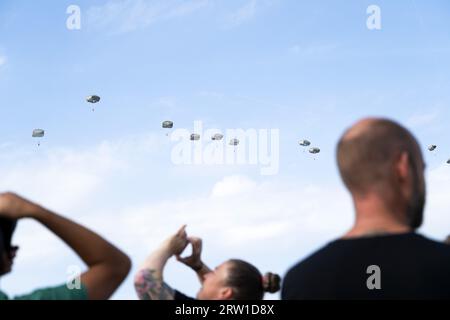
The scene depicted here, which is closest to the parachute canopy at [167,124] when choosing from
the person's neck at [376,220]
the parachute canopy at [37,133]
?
the parachute canopy at [37,133]

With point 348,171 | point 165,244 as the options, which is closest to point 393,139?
point 348,171

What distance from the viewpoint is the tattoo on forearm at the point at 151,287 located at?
6.32 meters

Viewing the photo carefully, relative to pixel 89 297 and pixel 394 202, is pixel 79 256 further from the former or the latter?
pixel 394 202

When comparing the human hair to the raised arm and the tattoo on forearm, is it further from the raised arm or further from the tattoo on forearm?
the raised arm

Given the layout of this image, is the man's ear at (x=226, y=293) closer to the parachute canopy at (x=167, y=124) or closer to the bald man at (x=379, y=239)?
the bald man at (x=379, y=239)

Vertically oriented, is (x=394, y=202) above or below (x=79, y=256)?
above

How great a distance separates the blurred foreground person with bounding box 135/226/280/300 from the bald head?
3263 millimetres

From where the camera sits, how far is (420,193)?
3.50 meters

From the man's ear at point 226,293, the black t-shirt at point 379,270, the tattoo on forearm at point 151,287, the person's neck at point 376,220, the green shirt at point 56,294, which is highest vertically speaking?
the person's neck at point 376,220

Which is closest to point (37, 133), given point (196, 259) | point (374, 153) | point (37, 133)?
point (37, 133)

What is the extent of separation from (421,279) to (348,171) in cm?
81

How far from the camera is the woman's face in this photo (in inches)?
260

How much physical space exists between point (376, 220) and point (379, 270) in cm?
29

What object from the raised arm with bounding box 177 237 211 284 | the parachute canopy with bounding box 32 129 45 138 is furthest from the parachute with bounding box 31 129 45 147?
the raised arm with bounding box 177 237 211 284
